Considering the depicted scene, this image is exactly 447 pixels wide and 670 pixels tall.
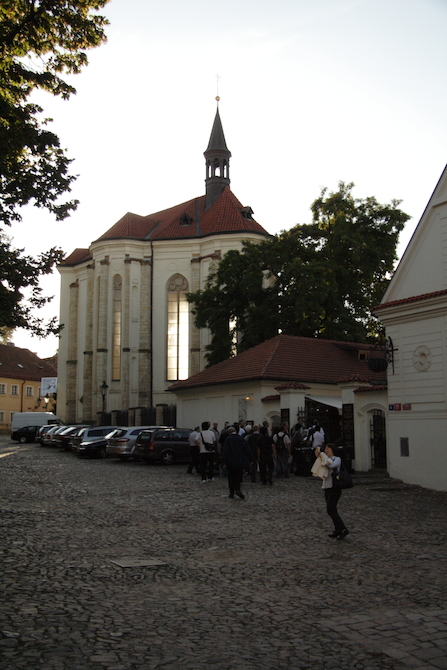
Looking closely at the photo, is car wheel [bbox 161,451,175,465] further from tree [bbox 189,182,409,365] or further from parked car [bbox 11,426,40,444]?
parked car [bbox 11,426,40,444]

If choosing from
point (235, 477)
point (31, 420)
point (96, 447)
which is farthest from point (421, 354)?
point (31, 420)

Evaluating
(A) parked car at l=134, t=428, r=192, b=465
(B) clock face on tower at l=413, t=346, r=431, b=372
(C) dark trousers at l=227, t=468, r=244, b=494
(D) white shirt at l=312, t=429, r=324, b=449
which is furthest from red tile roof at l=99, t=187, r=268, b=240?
(C) dark trousers at l=227, t=468, r=244, b=494

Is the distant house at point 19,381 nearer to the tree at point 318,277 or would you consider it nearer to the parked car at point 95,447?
the tree at point 318,277

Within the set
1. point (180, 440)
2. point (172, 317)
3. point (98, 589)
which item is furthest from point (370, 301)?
point (98, 589)

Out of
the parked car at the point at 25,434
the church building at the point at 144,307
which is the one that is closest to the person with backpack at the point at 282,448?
the church building at the point at 144,307

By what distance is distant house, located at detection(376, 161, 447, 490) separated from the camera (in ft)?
60.4

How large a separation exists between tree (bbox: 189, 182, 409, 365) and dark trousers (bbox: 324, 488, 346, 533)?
77.4ft

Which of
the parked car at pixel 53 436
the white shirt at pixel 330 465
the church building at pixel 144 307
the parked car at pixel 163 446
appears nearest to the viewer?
the white shirt at pixel 330 465

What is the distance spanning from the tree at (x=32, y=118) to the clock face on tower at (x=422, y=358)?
1015 centimetres

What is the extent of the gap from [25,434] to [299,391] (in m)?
29.9

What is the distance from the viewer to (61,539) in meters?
10.1

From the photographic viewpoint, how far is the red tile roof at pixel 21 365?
78812 millimetres

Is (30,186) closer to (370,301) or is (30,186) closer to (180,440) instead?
(180,440)

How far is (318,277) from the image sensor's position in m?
34.0
